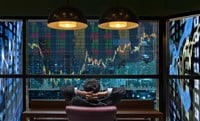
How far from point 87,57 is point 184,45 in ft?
5.79

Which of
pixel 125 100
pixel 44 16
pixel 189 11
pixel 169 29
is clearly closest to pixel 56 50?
pixel 44 16

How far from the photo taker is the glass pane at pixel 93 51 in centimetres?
577

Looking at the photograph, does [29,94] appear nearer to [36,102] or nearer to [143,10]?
[36,102]

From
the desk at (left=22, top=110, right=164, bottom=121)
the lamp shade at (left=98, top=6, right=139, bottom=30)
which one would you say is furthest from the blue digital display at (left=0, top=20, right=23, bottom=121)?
the lamp shade at (left=98, top=6, right=139, bottom=30)

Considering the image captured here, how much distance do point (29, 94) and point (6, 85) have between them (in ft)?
1.50

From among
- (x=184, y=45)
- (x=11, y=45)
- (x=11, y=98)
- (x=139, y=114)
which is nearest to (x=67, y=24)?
(x=139, y=114)

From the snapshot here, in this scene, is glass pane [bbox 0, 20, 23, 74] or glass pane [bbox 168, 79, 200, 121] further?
glass pane [bbox 0, 20, 23, 74]

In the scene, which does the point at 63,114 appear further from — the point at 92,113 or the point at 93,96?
the point at 92,113

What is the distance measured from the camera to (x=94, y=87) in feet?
16.1

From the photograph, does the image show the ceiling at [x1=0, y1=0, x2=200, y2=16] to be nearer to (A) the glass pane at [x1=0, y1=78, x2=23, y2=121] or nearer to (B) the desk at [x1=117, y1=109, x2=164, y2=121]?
(A) the glass pane at [x1=0, y1=78, x2=23, y2=121]

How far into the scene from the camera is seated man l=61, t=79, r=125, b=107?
4199 millimetres

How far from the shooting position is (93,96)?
4711 mm

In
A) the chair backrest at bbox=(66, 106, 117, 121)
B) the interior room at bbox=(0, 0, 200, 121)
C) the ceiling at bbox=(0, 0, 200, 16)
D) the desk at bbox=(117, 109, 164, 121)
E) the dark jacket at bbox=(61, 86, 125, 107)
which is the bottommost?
the desk at bbox=(117, 109, 164, 121)

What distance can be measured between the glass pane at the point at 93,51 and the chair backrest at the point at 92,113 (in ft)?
5.95
